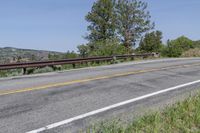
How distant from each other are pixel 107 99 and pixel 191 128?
2861mm

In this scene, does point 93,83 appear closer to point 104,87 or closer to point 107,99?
point 104,87

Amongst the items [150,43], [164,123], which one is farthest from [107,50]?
[150,43]

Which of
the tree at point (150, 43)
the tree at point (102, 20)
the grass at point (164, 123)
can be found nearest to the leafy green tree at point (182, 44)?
the tree at point (150, 43)

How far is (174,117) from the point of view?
6562 mm

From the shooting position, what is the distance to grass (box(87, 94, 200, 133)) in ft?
19.0

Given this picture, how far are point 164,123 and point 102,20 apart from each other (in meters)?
54.5

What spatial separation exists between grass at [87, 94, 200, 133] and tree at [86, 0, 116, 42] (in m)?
53.0

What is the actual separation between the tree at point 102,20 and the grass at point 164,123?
53.0m

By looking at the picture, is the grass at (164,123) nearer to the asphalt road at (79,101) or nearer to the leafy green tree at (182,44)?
the asphalt road at (79,101)

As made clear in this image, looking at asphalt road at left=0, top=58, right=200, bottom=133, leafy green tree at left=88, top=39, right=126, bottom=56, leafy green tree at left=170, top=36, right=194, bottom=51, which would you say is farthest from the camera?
leafy green tree at left=170, top=36, right=194, bottom=51

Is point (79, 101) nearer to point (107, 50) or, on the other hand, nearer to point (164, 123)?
point (164, 123)

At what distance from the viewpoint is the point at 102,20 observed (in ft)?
197

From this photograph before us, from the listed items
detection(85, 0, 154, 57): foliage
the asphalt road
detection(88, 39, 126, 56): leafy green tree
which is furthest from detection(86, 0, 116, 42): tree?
the asphalt road

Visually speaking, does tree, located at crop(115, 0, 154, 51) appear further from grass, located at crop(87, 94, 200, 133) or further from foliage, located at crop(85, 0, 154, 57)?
grass, located at crop(87, 94, 200, 133)
